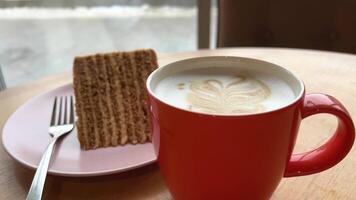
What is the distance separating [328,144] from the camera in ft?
1.28

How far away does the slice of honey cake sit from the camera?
1.68 feet

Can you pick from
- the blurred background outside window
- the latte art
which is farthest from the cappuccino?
the blurred background outside window

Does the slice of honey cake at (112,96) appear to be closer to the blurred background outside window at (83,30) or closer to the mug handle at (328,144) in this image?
the mug handle at (328,144)

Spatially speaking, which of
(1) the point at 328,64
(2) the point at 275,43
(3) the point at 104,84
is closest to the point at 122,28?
(2) the point at 275,43

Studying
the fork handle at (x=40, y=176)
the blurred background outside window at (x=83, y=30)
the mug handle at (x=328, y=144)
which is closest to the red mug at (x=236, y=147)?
the mug handle at (x=328, y=144)

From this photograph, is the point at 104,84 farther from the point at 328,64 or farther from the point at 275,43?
the point at 275,43

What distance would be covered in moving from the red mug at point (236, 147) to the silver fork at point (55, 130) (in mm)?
127

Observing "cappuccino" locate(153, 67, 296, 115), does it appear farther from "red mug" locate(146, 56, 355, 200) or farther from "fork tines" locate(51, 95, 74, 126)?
"fork tines" locate(51, 95, 74, 126)

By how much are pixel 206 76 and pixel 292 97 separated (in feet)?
0.30

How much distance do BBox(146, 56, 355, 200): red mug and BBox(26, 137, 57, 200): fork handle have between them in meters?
0.12

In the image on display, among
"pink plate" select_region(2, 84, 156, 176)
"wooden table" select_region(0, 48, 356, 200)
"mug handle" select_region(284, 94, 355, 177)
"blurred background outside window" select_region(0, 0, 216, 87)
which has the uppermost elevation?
"mug handle" select_region(284, 94, 355, 177)

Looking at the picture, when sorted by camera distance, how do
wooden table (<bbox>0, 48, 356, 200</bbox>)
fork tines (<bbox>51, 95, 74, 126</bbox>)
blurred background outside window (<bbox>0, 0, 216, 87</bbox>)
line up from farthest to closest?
1. blurred background outside window (<bbox>0, 0, 216, 87</bbox>)
2. fork tines (<bbox>51, 95, 74, 126</bbox>)
3. wooden table (<bbox>0, 48, 356, 200</bbox>)

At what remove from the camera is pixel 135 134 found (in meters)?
0.52

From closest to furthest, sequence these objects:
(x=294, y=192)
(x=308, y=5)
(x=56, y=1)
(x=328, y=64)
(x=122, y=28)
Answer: (x=294, y=192) → (x=328, y=64) → (x=308, y=5) → (x=56, y=1) → (x=122, y=28)
